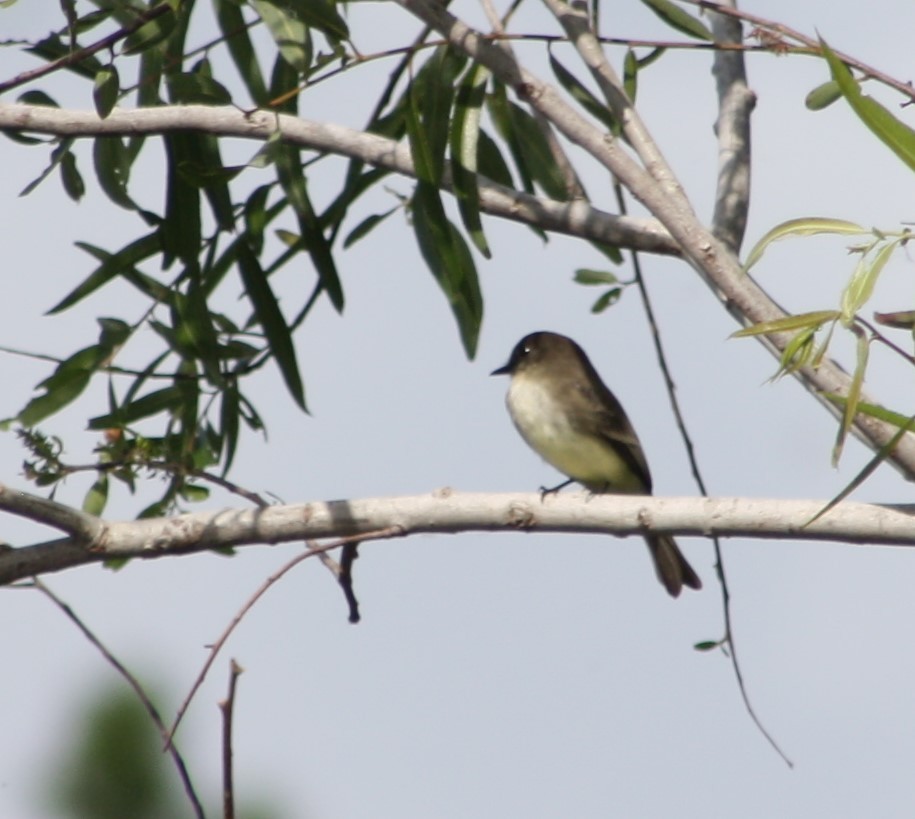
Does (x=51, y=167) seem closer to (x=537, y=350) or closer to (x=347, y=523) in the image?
(x=347, y=523)

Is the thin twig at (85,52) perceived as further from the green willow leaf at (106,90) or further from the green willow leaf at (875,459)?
the green willow leaf at (875,459)

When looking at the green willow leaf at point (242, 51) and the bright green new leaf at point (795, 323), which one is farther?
the green willow leaf at point (242, 51)

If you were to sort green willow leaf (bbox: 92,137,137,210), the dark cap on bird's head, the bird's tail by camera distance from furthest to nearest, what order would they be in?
the dark cap on bird's head < the bird's tail < green willow leaf (bbox: 92,137,137,210)

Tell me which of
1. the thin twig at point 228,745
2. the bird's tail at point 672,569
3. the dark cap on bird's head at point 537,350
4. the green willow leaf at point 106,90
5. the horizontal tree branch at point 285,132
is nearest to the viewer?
the thin twig at point 228,745

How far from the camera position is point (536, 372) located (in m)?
6.28

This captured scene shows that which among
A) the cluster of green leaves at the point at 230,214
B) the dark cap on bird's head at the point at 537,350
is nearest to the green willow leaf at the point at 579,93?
the cluster of green leaves at the point at 230,214

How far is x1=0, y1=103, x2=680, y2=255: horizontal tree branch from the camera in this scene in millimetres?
3279

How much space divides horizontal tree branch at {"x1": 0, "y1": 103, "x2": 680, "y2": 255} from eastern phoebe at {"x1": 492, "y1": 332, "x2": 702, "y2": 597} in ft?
8.34

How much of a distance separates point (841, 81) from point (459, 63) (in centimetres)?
180

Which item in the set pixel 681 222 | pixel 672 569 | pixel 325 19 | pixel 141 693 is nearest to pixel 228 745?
pixel 141 693

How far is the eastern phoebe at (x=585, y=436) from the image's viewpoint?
5918 millimetres

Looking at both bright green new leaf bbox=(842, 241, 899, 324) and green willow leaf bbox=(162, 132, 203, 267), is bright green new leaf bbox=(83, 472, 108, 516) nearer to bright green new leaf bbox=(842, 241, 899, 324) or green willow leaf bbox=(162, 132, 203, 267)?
green willow leaf bbox=(162, 132, 203, 267)

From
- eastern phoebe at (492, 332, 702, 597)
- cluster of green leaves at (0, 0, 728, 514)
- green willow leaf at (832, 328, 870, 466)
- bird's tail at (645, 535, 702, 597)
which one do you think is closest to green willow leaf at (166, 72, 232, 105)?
cluster of green leaves at (0, 0, 728, 514)

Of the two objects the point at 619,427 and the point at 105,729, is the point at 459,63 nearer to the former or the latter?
the point at 105,729
